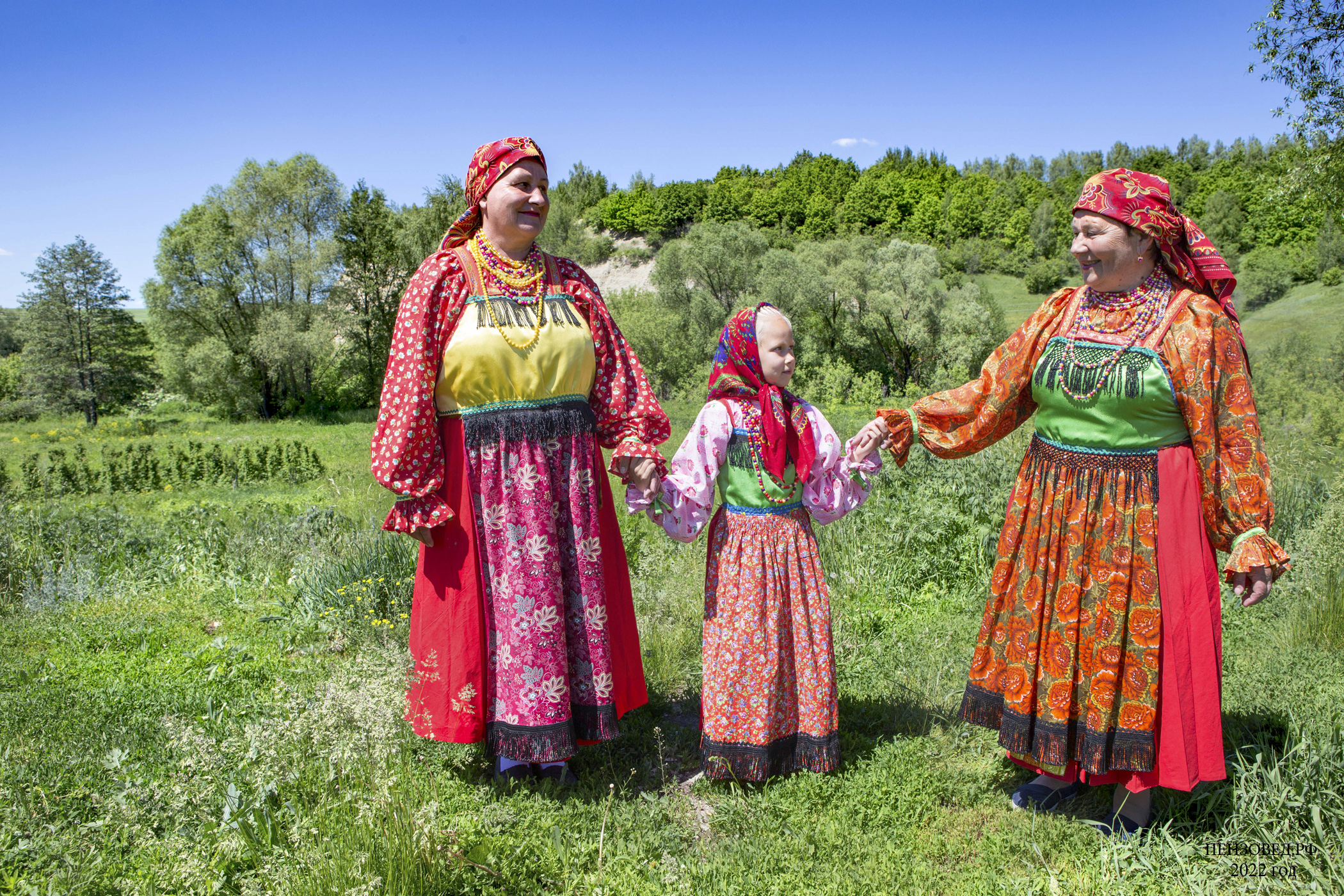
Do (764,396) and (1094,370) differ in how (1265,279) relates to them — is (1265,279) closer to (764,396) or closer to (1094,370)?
(1094,370)

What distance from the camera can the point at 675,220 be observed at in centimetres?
7694

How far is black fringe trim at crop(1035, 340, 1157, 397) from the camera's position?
2.46 meters

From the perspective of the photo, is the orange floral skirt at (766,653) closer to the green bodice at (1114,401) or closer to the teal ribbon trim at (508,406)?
the teal ribbon trim at (508,406)

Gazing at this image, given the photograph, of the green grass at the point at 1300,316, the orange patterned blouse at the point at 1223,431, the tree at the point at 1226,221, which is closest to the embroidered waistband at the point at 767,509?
the orange patterned blouse at the point at 1223,431

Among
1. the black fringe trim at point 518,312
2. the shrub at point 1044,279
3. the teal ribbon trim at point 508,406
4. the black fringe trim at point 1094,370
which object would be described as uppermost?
the shrub at point 1044,279

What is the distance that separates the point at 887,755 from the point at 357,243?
35077mm

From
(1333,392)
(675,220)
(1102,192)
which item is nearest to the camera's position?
(1102,192)

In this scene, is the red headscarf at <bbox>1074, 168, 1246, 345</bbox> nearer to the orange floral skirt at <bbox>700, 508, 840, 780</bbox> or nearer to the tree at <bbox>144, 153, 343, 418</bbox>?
the orange floral skirt at <bbox>700, 508, 840, 780</bbox>

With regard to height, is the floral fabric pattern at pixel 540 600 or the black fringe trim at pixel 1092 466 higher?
the black fringe trim at pixel 1092 466

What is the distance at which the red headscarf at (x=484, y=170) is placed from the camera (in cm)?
278

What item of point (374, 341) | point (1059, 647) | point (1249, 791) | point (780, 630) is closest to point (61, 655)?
point (780, 630)

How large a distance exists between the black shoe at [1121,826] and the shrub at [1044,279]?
54315 millimetres

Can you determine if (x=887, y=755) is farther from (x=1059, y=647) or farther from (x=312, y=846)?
(x=312, y=846)

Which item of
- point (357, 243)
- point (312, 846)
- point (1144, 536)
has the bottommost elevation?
point (312, 846)
